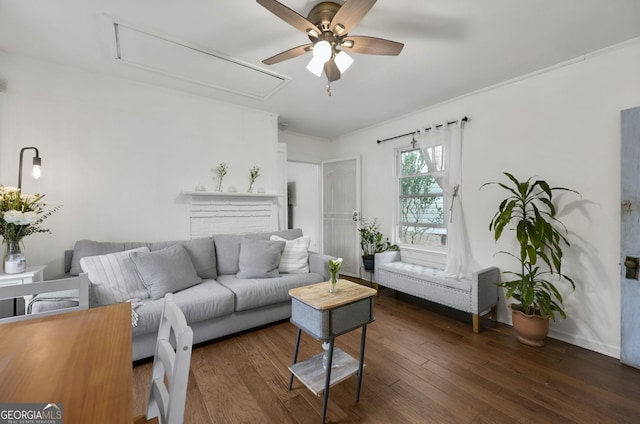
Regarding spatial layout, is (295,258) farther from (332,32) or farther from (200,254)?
(332,32)

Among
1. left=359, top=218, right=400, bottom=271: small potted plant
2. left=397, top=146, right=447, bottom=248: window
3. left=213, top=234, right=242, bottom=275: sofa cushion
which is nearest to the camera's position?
left=213, top=234, right=242, bottom=275: sofa cushion

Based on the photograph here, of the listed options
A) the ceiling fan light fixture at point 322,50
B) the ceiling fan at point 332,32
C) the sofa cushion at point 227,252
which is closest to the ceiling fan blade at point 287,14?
the ceiling fan at point 332,32

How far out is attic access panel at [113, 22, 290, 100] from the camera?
2.10 meters

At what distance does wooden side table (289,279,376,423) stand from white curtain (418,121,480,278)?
1.67m

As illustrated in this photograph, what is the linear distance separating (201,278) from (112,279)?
765 millimetres

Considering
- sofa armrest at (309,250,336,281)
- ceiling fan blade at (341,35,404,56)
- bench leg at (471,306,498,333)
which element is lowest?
bench leg at (471,306,498,333)

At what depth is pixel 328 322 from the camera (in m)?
1.50

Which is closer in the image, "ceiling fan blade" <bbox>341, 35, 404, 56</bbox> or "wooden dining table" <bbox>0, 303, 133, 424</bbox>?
"wooden dining table" <bbox>0, 303, 133, 424</bbox>

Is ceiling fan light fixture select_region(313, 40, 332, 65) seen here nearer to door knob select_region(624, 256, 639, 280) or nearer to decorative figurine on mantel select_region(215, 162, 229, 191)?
decorative figurine on mantel select_region(215, 162, 229, 191)

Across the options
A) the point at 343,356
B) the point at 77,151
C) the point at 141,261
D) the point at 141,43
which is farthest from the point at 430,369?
the point at 77,151

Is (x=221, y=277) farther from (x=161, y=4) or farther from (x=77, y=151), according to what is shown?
(x=161, y=4)

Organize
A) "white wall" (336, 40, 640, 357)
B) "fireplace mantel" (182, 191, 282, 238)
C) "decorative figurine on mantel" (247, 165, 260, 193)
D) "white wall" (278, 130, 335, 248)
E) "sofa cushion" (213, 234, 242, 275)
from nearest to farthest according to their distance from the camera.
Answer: "white wall" (336, 40, 640, 357)
"sofa cushion" (213, 234, 242, 275)
"fireplace mantel" (182, 191, 282, 238)
"decorative figurine on mantel" (247, 165, 260, 193)
"white wall" (278, 130, 335, 248)

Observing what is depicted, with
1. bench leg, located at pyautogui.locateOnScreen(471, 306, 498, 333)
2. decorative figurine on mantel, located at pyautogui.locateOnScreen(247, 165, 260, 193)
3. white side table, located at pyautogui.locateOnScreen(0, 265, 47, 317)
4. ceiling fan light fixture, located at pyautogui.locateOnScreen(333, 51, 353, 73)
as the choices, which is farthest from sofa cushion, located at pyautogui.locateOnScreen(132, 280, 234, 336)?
bench leg, located at pyautogui.locateOnScreen(471, 306, 498, 333)

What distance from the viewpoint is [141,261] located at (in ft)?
7.40
